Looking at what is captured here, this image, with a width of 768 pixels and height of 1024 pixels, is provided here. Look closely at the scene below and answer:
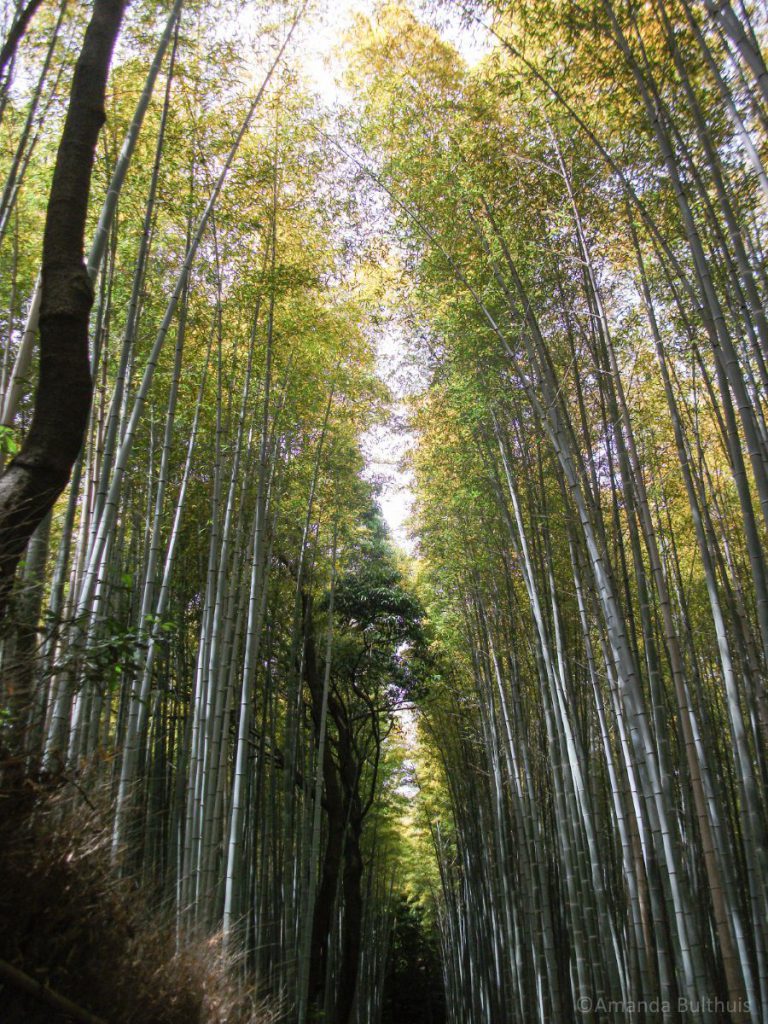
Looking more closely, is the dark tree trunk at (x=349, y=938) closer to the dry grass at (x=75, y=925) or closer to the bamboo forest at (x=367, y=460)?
the bamboo forest at (x=367, y=460)

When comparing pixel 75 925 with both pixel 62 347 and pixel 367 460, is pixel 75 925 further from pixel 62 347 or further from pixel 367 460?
pixel 367 460

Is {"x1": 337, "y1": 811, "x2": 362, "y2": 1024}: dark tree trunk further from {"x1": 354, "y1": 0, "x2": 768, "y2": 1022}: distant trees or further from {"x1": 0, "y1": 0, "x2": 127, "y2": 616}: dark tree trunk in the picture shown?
{"x1": 0, "y1": 0, "x2": 127, "y2": 616}: dark tree trunk

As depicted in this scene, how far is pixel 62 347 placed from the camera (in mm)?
1846

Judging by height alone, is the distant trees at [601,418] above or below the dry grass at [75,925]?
above

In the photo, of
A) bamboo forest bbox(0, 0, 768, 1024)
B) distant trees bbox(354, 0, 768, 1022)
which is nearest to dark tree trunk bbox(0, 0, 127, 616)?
bamboo forest bbox(0, 0, 768, 1024)

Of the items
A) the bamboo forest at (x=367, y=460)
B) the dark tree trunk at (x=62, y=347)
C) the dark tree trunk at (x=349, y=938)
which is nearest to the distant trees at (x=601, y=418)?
the bamboo forest at (x=367, y=460)

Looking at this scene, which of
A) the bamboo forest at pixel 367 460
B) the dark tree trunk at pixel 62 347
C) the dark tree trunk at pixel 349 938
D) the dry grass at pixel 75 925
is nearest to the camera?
the dry grass at pixel 75 925

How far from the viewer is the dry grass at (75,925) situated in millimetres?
1541

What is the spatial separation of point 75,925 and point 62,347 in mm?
1365

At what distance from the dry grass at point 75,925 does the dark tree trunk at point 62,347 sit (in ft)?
1.61

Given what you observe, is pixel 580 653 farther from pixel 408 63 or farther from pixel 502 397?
pixel 408 63

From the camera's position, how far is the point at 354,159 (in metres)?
4.75

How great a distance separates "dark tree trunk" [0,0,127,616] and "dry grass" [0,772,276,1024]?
19.3 inches

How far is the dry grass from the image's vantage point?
1541mm
